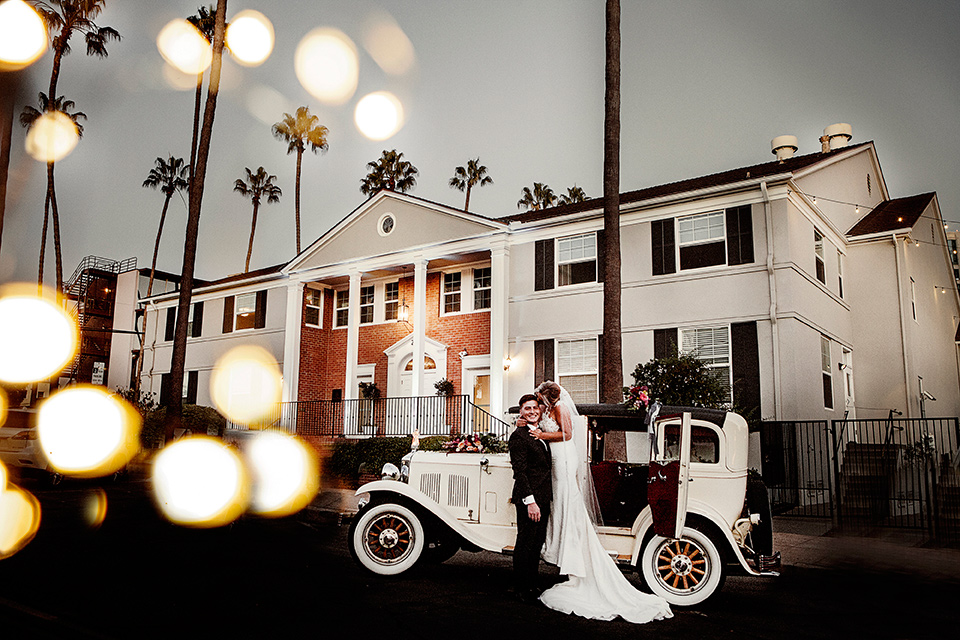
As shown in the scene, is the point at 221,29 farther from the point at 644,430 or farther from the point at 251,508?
the point at 644,430

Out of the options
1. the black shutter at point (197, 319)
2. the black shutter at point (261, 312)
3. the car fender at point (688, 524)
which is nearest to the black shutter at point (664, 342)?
the car fender at point (688, 524)

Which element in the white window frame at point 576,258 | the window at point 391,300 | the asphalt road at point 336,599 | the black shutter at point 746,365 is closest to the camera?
the asphalt road at point 336,599

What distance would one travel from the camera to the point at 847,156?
1934 cm

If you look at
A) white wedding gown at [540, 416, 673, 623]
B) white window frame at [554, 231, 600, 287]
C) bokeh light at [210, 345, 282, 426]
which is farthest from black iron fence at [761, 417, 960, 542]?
bokeh light at [210, 345, 282, 426]

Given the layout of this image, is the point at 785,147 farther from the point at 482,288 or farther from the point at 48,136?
the point at 48,136

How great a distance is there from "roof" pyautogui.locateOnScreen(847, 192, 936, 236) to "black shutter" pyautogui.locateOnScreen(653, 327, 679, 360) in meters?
6.73

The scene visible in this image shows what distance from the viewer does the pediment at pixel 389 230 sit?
20125 mm

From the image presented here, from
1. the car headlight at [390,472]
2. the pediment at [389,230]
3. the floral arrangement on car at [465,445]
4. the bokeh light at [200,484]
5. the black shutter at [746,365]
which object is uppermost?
the pediment at [389,230]

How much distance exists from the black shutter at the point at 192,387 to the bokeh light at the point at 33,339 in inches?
230

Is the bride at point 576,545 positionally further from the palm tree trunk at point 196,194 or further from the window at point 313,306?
the window at point 313,306

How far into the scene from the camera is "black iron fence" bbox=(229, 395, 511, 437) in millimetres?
18938

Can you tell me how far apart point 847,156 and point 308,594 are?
59.9 ft

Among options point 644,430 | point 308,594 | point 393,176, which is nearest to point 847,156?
point 644,430

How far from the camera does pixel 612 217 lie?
1293 cm
